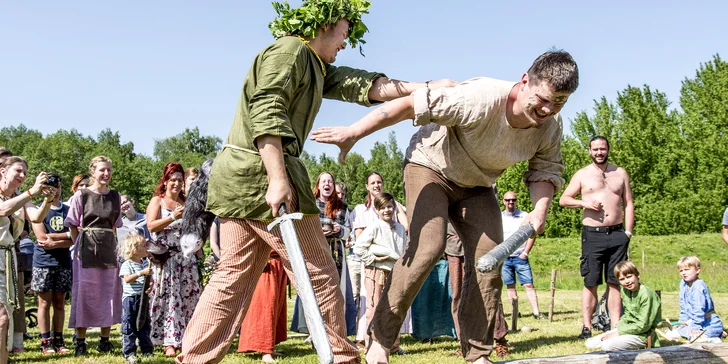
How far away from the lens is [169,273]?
8.54 metres

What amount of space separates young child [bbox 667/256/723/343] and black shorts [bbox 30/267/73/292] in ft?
25.0

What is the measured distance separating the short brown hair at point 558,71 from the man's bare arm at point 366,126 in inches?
30.7

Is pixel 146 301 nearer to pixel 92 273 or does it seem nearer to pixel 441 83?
pixel 92 273

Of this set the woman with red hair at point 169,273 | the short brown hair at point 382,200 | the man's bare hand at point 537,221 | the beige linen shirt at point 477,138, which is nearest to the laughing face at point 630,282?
the short brown hair at point 382,200

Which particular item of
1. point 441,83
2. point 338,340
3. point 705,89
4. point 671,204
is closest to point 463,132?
point 441,83

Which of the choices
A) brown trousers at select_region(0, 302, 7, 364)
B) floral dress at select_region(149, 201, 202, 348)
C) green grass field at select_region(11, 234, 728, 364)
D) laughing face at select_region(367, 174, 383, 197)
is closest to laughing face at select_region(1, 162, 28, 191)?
brown trousers at select_region(0, 302, 7, 364)

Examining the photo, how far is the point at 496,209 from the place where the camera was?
4922mm

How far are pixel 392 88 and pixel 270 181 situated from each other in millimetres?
1088

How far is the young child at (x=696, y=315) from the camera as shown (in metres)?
8.95

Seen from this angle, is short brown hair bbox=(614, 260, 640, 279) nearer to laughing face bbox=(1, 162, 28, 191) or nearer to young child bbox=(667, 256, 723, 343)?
young child bbox=(667, 256, 723, 343)

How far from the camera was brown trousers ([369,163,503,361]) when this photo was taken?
4609 mm

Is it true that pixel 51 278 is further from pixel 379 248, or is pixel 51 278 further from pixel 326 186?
pixel 379 248

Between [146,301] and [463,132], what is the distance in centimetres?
519

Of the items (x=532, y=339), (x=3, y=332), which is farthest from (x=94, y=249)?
(x=532, y=339)
